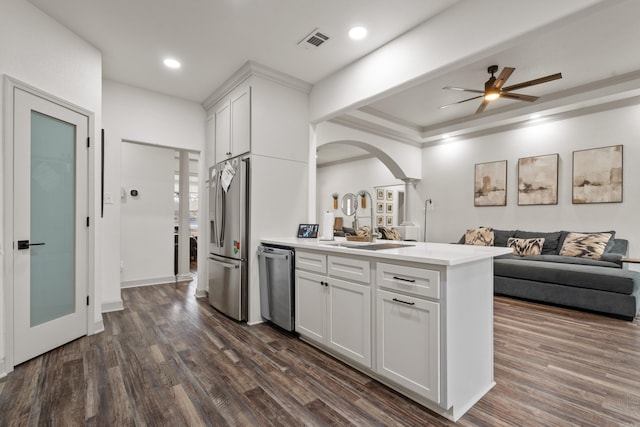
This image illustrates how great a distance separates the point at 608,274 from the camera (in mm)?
3367

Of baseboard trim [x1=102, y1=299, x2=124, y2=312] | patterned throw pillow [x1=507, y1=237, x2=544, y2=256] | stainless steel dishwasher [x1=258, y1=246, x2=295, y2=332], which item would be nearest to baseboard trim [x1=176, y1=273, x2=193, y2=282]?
baseboard trim [x1=102, y1=299, x2=124, y2=312]

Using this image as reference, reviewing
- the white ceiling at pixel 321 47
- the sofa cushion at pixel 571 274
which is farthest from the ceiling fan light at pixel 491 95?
the sofa cushion at pixel 571 274

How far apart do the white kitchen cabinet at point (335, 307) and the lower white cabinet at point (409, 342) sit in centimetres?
13

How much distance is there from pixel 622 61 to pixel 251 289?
489 cm

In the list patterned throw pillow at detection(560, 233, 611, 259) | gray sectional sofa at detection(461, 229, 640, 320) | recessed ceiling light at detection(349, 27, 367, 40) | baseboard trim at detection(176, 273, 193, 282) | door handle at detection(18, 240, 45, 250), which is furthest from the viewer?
baseboard trim at detection(176, 273, 193, 282)

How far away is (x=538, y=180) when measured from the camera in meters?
4.92

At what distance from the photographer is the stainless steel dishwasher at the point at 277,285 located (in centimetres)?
278

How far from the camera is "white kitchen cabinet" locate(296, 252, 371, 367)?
2.05 m

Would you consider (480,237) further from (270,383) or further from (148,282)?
(148,282)

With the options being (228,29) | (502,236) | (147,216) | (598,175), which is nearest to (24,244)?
(228,29)

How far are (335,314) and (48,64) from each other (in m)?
3.10

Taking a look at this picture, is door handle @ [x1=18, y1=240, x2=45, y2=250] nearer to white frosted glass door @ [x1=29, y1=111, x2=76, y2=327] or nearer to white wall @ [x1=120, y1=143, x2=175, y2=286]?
white frosted glass door @ [x1=29, y1=111, x2=76, y2=327]

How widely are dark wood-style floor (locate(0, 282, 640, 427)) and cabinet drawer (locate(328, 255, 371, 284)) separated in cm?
67

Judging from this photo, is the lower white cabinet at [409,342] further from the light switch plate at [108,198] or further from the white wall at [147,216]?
the white wall at [147,216]
